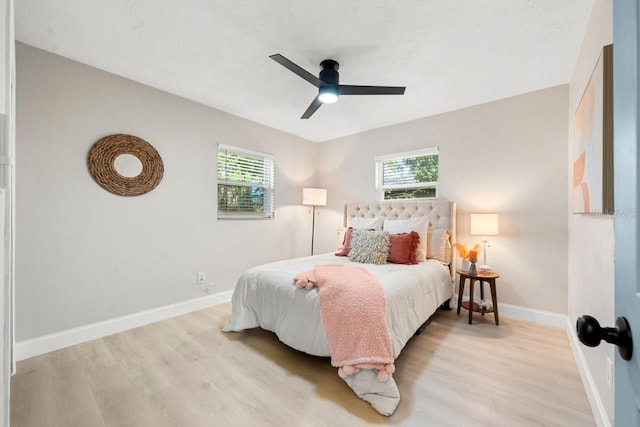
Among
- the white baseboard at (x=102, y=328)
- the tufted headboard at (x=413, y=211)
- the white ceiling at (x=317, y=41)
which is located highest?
the white ceiling at (x=317, y=41)

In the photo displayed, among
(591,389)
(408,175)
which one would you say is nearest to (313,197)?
(408,175)

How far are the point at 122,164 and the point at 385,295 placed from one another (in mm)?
2746

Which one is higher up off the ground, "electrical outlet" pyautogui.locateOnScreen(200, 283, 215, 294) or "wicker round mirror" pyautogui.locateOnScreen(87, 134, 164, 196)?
"wicker round mirror" pyautogui.locateOnScreen(87, 134, 164, 196)

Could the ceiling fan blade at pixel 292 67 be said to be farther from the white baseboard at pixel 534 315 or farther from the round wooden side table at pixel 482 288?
the white baseboard at pixel 534 315

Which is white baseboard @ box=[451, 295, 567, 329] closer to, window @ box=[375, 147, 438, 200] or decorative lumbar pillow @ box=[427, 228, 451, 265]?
decorative lumbar pillow @ box=[427, 228, 451, 265]

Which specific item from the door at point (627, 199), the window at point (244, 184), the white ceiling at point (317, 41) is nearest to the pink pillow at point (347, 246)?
the window at point (244, 184)

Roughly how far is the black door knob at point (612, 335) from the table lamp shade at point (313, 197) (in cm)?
390

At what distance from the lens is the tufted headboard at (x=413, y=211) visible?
10.8 ft

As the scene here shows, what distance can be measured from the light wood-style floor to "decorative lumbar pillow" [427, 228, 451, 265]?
0.89 metres

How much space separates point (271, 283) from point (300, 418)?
1005 mm

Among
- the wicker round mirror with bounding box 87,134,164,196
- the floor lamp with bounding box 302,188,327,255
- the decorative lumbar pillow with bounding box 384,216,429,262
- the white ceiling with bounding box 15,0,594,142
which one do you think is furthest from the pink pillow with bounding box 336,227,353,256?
the wicker round mirror with bounding box 87,134,164,196

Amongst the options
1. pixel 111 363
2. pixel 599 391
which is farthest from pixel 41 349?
pixel 599 391

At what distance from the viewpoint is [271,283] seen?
2.30 meters

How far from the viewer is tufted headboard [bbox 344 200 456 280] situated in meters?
3.28
